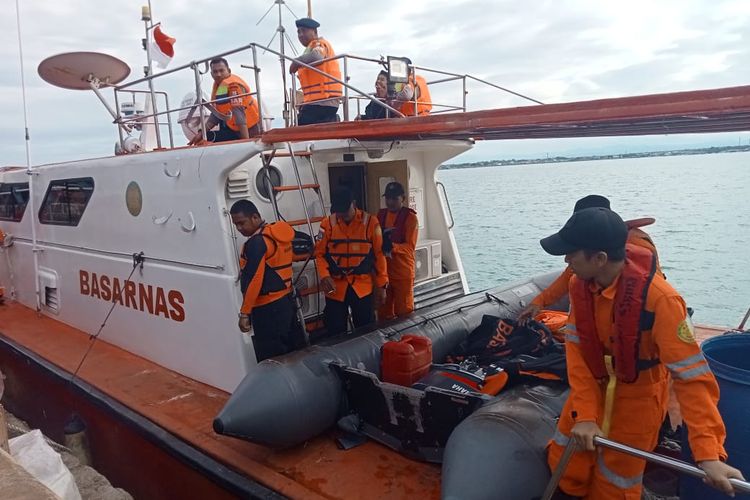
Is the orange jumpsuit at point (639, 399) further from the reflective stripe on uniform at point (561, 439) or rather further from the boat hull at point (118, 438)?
the boat hull at point (118, 438)

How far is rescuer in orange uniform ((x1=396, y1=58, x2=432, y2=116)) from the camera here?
482 centimetres

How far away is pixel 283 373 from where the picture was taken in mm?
3264

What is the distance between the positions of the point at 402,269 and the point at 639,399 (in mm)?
2670

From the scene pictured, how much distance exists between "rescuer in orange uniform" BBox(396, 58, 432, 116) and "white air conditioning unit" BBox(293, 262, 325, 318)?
1655mm

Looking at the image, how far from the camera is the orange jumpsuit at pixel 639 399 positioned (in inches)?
73.4

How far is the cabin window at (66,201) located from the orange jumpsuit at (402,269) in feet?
9.44

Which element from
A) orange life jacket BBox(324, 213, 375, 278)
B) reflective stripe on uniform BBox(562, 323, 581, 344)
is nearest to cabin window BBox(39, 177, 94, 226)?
orange life jacket BBox(324, 213, 375, 278)

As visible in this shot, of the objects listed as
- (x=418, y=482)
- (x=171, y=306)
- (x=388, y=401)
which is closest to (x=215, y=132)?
(x=171, y=306)

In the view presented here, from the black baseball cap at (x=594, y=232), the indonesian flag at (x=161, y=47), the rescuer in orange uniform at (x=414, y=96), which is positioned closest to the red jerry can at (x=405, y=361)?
the black baseball cap at (x=594, y=232)

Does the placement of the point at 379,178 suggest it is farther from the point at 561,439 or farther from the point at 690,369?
the point at 690,369

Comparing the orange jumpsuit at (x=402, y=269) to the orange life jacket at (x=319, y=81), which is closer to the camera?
the orange jumpsuit at (x=402, y=269)

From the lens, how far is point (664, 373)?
2.22 m

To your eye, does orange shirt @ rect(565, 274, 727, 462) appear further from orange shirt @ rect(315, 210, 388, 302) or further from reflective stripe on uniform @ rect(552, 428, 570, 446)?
orange shirt @ rect(315, 210, 388, 302)

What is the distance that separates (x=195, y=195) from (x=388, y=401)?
2.05 metres
